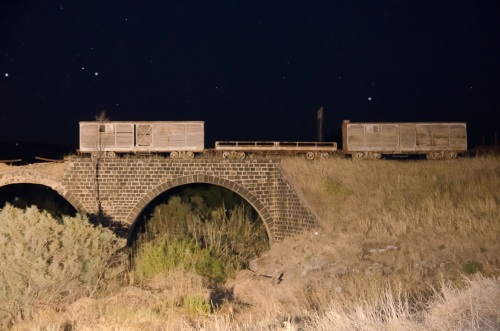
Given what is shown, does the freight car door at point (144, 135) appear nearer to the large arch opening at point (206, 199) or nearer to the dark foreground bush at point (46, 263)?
the large arch opening at point (206, 199)

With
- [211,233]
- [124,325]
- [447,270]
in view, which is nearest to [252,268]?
[211,233]

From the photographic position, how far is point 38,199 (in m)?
27.4

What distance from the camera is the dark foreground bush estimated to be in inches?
405

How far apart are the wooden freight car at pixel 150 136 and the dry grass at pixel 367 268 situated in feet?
12.8

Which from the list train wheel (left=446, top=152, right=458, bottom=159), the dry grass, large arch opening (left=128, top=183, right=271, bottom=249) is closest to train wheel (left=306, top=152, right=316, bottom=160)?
the dry grass

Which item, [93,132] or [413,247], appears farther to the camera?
[93,132]

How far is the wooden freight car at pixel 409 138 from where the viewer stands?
72.9ft

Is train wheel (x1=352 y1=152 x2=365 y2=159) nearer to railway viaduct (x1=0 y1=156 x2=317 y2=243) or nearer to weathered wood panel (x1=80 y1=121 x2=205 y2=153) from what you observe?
railway viaduct (x1=0 y1=156 x2=317 y2=243)

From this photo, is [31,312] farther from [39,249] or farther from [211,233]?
[211,233]

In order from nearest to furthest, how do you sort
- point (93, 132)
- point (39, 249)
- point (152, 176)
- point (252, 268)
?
point (39, 249) → point (252, 268) → point (152, 176) → point (93, 132)

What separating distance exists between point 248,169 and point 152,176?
125 inches

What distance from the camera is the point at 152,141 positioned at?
21.3 m

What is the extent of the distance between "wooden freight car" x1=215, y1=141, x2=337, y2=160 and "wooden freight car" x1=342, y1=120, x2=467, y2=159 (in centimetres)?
126

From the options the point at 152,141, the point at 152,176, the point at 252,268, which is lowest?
the point at 252,268
